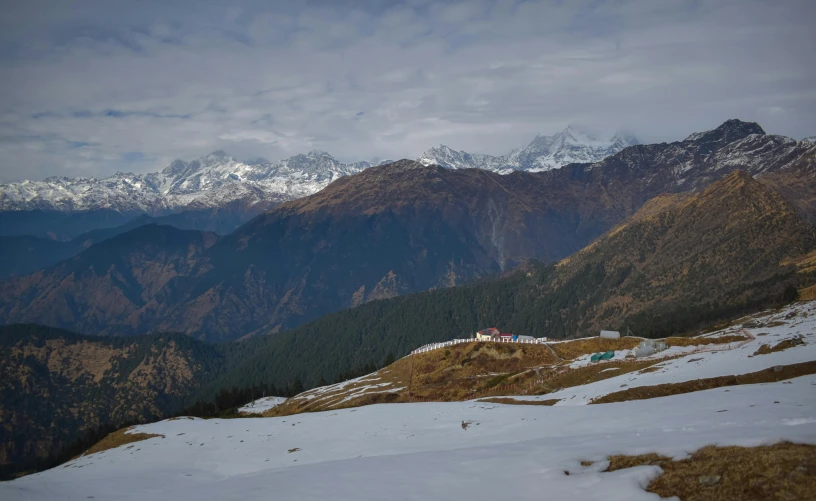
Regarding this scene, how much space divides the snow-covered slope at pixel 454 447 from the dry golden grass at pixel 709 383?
3.54 meters

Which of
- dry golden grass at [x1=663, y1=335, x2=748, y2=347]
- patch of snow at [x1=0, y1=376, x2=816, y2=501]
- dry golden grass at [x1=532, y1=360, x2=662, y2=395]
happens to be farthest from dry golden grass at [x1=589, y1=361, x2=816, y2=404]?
dry golden grass at [x1=663, y1=335, x2=748, y2=347]

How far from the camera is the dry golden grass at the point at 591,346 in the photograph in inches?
4350

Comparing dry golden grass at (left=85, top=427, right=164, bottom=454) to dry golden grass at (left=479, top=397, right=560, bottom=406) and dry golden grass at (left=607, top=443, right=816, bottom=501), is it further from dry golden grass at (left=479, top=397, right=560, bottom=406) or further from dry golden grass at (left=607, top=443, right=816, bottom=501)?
dry golden grass at (left=607, top=443, right=816, bottom=501)

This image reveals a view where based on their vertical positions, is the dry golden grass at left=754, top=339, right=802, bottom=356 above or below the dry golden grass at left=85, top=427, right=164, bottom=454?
above

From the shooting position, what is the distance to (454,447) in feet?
127

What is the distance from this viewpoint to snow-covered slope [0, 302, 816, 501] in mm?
24781

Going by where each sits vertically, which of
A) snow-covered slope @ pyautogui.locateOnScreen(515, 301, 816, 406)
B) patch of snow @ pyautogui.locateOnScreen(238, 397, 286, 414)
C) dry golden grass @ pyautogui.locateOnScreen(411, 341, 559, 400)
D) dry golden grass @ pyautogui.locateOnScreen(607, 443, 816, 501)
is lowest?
patch of snow @ pyautogui.locateOnScreen(238, 397, 286, 414)

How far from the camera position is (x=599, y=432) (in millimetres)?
33906

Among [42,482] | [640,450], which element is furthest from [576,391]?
[42,482]

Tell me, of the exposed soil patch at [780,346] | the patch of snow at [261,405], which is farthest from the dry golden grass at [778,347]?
the patch of snow at [261,405]

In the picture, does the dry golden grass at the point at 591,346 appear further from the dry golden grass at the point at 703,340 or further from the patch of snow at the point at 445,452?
the patch of snow at the point at 445,452

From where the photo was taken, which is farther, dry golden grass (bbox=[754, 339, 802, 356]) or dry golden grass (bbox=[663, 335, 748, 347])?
dry golden grass (bbox=[663, 335, 748, 347])

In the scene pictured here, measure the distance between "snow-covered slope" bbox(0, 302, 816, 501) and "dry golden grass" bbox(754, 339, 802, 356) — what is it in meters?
1.19

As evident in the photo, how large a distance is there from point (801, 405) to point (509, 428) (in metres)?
18.9
